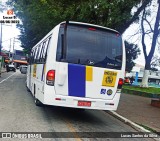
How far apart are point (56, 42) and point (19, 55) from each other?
7541 centimetres

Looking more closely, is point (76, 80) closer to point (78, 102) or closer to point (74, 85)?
point (74, 85)

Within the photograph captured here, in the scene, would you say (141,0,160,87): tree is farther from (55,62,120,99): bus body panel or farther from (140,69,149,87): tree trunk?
(55,62,120,99): bus body panel

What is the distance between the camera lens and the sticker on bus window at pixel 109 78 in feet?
34.6

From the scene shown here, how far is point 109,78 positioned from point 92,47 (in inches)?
43.6

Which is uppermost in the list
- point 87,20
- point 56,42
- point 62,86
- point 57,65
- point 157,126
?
point 87,20

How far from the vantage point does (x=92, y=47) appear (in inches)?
413

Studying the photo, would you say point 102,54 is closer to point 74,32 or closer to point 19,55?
point 74,32

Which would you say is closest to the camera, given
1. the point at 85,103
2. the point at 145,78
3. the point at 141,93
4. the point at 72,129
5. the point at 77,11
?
the point at 72,129

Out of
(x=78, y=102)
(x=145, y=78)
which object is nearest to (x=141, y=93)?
(x=145, y=78)

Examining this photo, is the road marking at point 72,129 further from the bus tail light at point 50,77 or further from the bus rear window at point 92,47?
the bus rear window at point 92,47

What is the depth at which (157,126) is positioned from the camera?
11484mm

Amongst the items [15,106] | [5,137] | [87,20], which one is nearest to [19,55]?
[87,20]

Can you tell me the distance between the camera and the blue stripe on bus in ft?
33.3

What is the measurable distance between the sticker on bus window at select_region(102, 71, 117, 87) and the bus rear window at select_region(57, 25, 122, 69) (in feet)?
0.72
